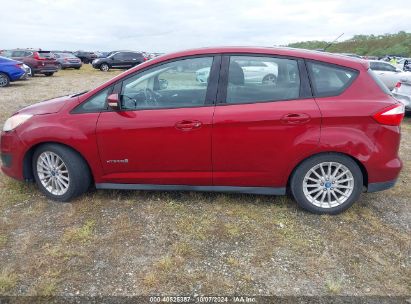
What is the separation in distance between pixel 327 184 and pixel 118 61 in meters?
27.5

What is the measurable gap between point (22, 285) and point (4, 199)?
5.69ft

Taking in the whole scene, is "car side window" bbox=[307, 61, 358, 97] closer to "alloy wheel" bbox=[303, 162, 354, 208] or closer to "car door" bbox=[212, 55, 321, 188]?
"car door" bbox=[212, 55, 321, 188]

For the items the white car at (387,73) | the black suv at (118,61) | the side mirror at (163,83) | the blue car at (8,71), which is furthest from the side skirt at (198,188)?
the black suv at (118,61)

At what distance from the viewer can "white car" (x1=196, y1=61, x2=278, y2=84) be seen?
3.68 meters

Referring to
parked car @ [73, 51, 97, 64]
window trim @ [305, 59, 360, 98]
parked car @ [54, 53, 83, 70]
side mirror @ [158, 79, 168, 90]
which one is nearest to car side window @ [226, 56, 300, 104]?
window trim @ [305, 59, 360, 98]

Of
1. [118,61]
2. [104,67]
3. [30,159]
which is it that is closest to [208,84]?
[30,159]

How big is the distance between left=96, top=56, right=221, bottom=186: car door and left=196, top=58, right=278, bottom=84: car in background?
8.2 inches

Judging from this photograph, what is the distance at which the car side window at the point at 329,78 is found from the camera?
3.60 m

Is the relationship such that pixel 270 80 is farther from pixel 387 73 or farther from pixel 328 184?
pixel 387 73

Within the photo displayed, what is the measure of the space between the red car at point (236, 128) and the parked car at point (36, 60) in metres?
18.6

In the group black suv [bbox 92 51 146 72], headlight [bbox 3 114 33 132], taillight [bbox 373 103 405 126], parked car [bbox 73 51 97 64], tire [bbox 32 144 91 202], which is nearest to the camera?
taillight [bbox 373 103 405 126]

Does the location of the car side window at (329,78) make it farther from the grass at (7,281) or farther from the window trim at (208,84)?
the grass at (7,281)

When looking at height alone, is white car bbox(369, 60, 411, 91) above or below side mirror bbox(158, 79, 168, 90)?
below

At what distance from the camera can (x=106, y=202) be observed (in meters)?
4.07
